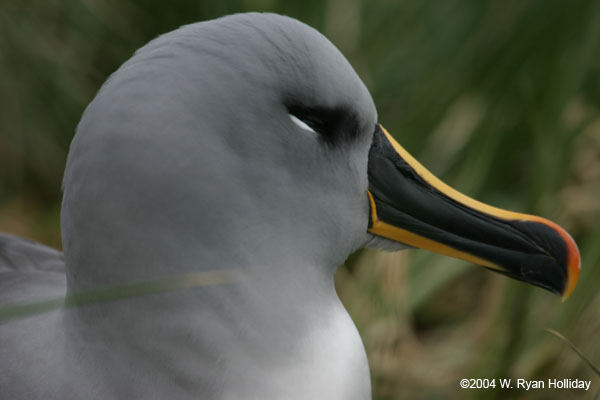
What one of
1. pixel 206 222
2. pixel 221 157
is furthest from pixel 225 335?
pixel 221 157

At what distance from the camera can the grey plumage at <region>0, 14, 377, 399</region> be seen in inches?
66.8

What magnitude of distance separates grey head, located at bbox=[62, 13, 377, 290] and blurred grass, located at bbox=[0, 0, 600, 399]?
4.65 ft

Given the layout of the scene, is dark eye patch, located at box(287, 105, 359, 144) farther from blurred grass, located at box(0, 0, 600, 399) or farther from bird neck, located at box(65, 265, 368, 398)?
blurred grass, located at box(0, 0, 600, 399)

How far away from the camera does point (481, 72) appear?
4047 millimetres

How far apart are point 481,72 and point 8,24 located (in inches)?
100

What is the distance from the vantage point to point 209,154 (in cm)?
173

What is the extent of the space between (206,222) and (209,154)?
0.14 m

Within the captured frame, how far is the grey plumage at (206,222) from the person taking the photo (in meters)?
1.70

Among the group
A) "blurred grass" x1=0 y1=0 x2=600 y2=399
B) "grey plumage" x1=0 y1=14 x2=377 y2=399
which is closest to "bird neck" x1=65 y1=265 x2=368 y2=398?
"grey plumage" x1=0 y1=14 x2=377 y2=399

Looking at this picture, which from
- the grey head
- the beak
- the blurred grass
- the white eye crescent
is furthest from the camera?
the blurred grass

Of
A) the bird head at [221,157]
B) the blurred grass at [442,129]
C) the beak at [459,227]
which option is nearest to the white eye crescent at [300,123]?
the bird head at [221,157]

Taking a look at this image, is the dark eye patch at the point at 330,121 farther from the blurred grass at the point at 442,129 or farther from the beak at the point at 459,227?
the blurred grass at the point at 442,129

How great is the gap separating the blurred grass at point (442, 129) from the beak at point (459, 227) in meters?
0.96

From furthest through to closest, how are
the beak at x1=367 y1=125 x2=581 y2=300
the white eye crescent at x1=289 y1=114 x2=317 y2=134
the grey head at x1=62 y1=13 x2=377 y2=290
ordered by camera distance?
the beak at x1=367 y1=125 x2=581 y2=300 < the white eye crescent at x1=289 y1=114 x2=317 y2=134 < the grey head at x1=62 y1=13 x2=377 y2=290
